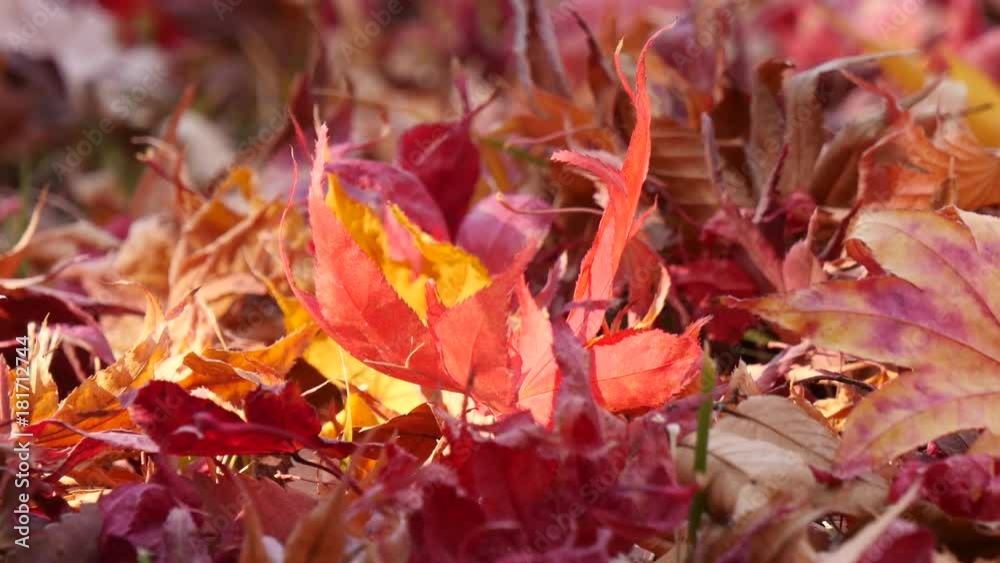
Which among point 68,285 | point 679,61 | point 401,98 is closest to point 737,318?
point 679,61

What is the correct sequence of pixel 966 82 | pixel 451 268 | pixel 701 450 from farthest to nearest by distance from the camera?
pixel 966 82 → pixel 451 268 → pixel 701 450

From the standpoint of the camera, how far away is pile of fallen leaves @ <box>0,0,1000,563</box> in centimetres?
35

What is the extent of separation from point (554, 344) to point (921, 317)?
6.0 inches

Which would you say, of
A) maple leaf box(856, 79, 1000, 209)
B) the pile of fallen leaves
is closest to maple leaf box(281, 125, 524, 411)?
the pile of fallen leaves

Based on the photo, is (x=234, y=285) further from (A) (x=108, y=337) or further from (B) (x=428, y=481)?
(B) (x=428, y=481)

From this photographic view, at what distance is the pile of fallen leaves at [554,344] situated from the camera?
0.35m

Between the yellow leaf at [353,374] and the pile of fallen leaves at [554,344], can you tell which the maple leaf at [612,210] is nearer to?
the pile of fallen leaves at [554,344]

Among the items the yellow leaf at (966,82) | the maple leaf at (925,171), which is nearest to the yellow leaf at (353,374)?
the maple leaf at (925,171)

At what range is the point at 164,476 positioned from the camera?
39 centimetres

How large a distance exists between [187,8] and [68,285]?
54.5 inches

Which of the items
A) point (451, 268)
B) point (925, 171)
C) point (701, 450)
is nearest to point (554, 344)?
point (701, 450)

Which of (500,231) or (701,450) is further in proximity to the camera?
(500,231)

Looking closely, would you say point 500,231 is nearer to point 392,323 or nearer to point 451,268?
point 451,268

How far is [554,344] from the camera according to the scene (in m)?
0.35
